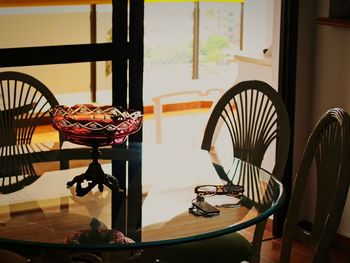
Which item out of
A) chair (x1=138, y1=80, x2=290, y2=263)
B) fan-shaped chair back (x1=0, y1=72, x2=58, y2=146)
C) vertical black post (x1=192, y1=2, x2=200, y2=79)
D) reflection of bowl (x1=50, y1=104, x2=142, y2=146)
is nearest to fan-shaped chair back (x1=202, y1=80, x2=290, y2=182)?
chair (x1=138, y1=80, x2=290, y2=263)

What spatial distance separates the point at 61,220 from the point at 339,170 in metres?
0.83

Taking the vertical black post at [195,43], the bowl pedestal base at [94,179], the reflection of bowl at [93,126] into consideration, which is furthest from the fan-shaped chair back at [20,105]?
the vertical black post at [195,43]

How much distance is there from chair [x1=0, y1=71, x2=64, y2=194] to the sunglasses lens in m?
0.67

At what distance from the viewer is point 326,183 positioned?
2.46m

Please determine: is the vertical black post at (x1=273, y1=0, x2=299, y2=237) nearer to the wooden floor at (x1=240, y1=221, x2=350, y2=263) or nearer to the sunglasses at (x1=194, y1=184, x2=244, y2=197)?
the wooden floor at (x1=240, y1=221, x2=350, y2=263)

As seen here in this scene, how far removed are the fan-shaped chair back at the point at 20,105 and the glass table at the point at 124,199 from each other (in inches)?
4.4

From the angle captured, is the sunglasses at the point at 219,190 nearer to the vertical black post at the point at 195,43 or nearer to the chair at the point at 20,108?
the chair at the point at 20,108

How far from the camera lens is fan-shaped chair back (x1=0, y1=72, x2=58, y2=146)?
3193 mm

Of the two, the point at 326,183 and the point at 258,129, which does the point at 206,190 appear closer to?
the point at 326,183

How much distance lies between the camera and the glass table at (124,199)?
2.23 metres

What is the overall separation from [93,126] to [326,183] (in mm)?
755

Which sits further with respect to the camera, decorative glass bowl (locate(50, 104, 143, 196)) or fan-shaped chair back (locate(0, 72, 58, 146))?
fan-shaped chair back (locate(0, 72, 58, 146))

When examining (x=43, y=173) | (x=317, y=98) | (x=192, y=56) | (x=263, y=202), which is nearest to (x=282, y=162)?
(x=263, y=202)

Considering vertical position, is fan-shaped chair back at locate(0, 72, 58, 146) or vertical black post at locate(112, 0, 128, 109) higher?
vertical black post at locate(112, 0, 128, 109)
